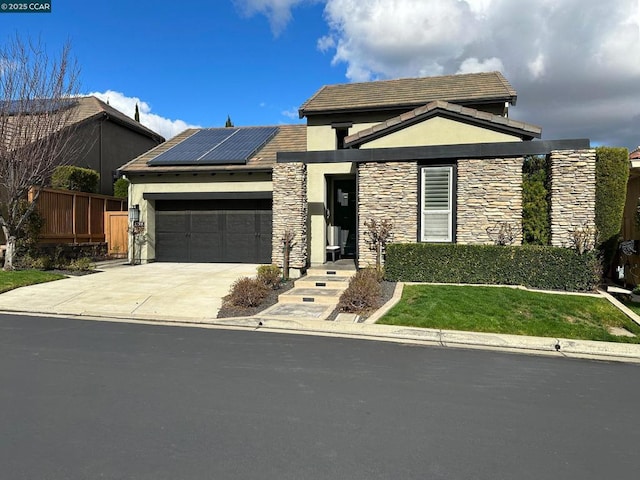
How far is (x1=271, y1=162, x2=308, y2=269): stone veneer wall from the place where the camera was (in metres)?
12.8

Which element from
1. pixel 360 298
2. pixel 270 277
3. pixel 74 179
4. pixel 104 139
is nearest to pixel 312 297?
pixel 360 298

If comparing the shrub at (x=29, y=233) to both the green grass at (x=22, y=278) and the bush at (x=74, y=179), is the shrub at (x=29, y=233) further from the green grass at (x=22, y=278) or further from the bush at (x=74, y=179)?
the bush at (x=74, y=179)

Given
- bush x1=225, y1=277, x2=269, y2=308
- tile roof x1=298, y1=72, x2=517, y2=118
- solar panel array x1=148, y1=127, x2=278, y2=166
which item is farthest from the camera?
solar panel array x1=148, y1=127, x2=278, y2=166

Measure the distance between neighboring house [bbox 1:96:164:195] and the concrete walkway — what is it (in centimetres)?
943

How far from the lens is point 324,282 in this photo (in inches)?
457

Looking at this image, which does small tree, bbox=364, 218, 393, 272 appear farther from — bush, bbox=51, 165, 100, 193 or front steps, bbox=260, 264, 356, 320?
bush, bbox=51, 165, 100, 193

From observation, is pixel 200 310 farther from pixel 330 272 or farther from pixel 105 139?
pixel 105 139

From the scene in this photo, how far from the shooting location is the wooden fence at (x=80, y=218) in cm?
1652

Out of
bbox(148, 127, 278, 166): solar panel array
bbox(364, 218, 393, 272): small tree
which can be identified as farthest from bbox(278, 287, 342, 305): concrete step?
bbox(148, 127, 278, 166): solar panel array

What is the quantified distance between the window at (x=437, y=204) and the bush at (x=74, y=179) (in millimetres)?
14376

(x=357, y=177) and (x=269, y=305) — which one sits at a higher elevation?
(x=357, y=177)

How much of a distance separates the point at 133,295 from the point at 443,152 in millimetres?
9031

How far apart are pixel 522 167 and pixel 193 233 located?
12796 millimetres

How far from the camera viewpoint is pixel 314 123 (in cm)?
1683
